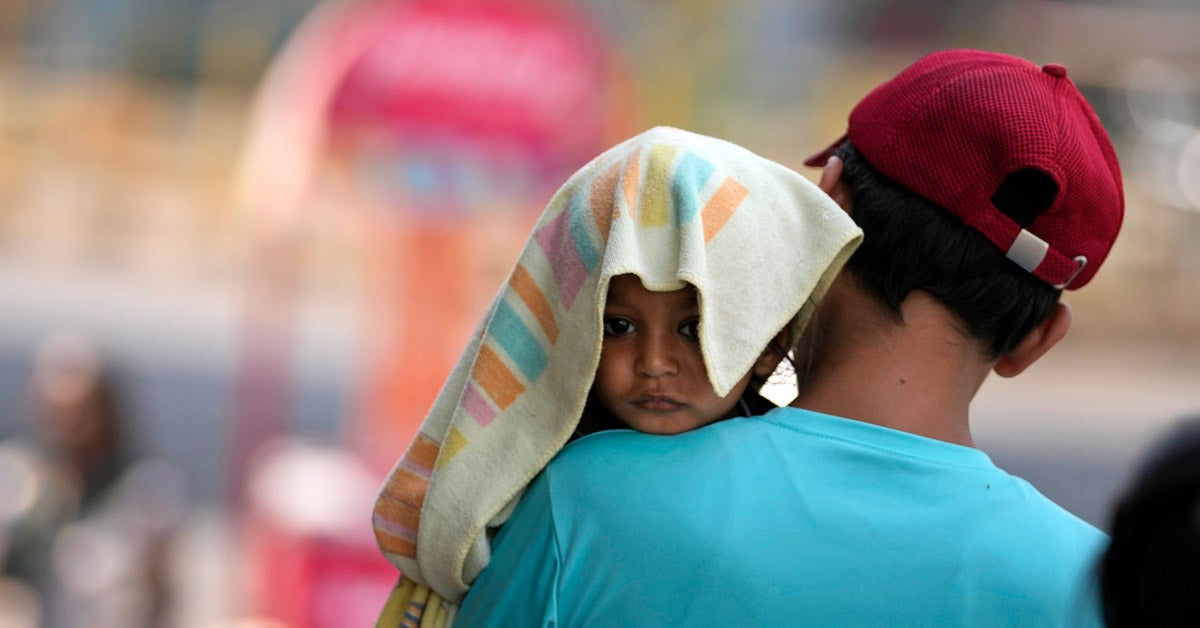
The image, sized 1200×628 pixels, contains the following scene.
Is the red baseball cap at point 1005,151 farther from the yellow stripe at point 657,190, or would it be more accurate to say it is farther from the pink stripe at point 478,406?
the pink stripe at point 478,406

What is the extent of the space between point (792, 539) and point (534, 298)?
0.32 metres

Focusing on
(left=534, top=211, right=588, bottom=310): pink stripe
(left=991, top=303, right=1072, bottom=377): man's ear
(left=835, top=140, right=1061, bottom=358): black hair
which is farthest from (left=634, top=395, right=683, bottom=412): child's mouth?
(left=991, top=303, right=1072, bottom=377): man's ear

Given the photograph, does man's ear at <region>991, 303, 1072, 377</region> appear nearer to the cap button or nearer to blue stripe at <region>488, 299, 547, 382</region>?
the cap button

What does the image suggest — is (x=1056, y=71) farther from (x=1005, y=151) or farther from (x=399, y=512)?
(x=399, y=512)

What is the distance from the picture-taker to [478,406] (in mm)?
1325

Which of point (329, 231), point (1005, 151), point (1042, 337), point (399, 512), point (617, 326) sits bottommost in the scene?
point (329, 231)

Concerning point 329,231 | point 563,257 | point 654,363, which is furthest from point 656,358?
point 329,231

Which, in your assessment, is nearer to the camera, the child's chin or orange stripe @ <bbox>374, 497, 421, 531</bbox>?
the child's chin

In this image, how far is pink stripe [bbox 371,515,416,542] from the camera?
4.62ft

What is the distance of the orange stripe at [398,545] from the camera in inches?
55.8

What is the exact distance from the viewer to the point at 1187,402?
9656mm

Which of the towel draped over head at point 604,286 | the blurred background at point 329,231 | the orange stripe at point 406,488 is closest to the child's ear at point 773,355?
the towel draped over head at point 604,286

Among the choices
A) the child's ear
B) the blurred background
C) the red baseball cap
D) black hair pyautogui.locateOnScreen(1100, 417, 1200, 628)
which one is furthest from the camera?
the blurred background

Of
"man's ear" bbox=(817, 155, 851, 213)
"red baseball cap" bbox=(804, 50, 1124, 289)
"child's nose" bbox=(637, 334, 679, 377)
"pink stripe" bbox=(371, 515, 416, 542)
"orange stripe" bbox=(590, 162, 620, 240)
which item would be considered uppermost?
"red baseball cap" bbox=(804, 50, 1124, 289)
